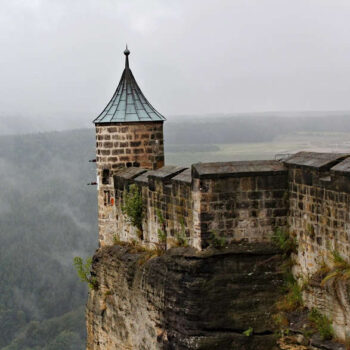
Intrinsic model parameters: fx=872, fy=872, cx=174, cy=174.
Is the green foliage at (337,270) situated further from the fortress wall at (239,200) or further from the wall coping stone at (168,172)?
the wall coping stone at (168,172)

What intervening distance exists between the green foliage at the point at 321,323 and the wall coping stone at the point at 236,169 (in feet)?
8.76

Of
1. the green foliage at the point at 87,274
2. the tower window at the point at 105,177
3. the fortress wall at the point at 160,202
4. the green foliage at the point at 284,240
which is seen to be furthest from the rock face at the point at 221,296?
the green foliage at the point at 87,274

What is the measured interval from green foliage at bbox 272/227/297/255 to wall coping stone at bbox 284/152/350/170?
1258 mm

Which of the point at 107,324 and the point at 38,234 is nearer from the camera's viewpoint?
the point at 107,324

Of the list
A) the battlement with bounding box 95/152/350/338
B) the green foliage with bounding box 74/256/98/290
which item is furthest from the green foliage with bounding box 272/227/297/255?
the green foliage with bounding box 74/256/98/290

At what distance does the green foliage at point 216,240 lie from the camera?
Result: 51.7 feet

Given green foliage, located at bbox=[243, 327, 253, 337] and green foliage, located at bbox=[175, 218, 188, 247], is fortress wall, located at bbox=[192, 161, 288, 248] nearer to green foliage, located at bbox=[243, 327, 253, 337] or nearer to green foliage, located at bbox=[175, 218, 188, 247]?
green foliage, located at bbox=[175, 218, 188, 247]

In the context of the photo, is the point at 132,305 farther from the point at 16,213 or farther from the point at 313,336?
the point at 16,213

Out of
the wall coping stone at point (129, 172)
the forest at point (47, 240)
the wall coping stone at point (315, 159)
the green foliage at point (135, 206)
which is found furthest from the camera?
the forest at point (47, 240)

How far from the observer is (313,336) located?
47.7 feet

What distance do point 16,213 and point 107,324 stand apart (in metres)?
153

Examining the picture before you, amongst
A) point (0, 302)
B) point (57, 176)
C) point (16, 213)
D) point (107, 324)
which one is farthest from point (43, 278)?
point (107, 324)

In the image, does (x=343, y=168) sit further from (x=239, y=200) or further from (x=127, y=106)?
(x=127, y=106)

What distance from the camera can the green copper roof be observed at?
23094 millimetres
